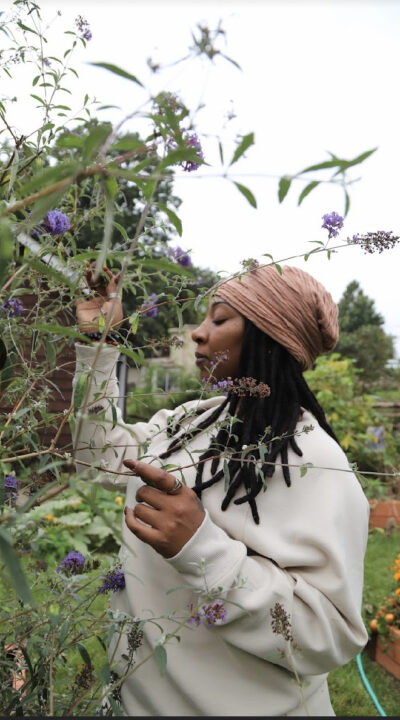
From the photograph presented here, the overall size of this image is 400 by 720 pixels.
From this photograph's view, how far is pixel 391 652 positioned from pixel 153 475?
2.87m

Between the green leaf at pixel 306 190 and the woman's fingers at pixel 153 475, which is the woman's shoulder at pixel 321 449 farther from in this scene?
the green leaf at pixel 306 190

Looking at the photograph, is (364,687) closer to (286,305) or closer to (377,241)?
(286,305)

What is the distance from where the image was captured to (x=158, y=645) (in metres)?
0.94

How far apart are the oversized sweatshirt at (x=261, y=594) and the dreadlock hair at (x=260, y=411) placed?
42 mm

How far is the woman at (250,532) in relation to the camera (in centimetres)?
110

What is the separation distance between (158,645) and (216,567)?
0.20 metres

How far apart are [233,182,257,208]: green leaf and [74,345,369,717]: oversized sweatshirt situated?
1.92 feet

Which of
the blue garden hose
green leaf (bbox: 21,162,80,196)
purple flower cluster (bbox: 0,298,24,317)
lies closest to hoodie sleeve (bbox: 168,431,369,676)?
purple flower cluster (bbox: 0,298,24,317)

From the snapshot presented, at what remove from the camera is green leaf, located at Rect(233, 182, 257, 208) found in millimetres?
572

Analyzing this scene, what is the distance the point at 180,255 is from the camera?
4.36 feet

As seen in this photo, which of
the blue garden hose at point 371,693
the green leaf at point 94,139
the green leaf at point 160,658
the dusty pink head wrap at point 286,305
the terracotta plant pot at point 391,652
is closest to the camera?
the green leaf at point 94,139

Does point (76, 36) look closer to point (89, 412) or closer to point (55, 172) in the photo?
point (89, 412)

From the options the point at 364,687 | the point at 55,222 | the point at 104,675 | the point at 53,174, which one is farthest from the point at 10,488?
the point at 364,687

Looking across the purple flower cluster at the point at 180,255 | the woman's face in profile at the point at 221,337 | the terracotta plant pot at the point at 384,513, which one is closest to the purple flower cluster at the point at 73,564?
the woman's face in profile at the point at 221,337
